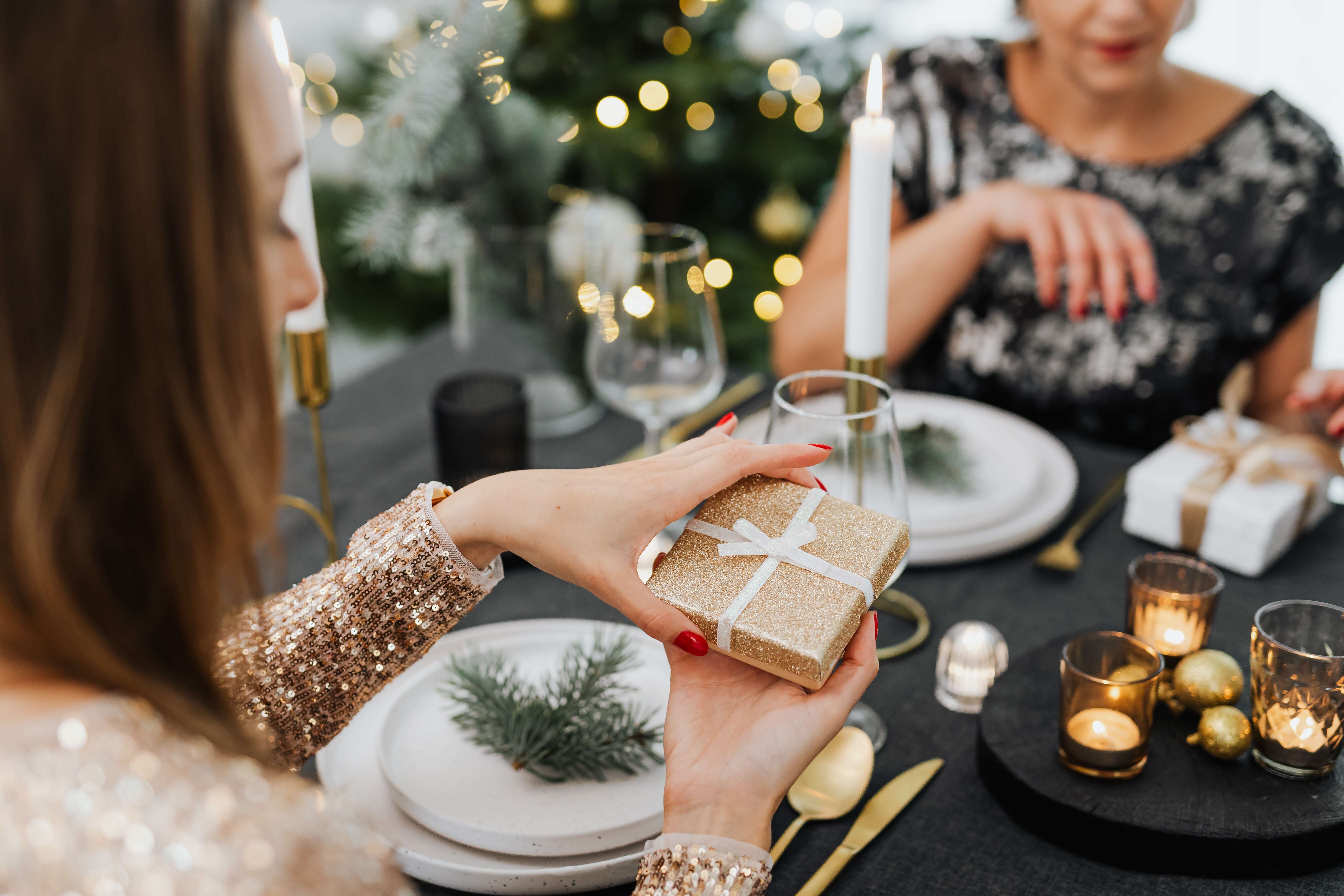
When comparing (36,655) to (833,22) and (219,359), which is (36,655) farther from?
(833,22)

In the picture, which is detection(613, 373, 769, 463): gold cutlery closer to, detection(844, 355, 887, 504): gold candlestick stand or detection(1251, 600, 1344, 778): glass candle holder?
detection(844, 355, 887, 504): gold candlestick stand

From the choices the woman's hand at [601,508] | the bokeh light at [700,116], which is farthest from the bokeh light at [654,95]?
the woman's hand at [601,508]

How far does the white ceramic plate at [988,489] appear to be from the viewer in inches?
40.3

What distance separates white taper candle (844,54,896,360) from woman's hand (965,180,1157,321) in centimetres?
48

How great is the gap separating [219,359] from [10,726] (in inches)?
7.6

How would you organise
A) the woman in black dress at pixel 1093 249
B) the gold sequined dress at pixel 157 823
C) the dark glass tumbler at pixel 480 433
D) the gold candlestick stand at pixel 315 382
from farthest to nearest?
1. the woman in black dress at pixel 1093 249
2. the dark glass tumbler at pixel 480 433
3. the gold candlestick stand at pixel 315 382
4. the gold sequined dress at pixel 157 823

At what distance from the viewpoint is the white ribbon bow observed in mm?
658

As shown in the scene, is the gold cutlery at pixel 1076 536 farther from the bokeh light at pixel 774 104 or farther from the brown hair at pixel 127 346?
the bokeh light at pixel 774 104

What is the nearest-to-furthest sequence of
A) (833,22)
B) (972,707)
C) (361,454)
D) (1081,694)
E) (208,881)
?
(208,881)
(1081,694)
(972,707)
(361,454)
(833,22)

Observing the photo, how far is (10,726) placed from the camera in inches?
17.9

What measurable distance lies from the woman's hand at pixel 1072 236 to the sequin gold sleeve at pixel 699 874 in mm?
846

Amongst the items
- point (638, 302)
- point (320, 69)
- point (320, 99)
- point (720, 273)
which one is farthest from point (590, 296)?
point (320, 69)

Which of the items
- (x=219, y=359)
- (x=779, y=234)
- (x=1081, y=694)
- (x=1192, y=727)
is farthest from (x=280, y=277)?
(x=779, y=234)

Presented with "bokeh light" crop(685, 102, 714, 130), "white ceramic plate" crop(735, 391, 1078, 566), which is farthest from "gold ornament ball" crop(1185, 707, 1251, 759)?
"bokeh light" crop(685, 102, 714, 130)
